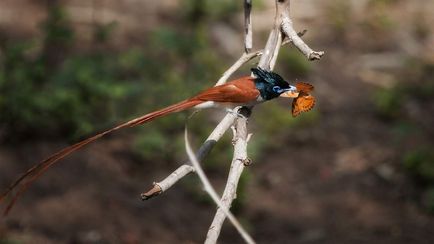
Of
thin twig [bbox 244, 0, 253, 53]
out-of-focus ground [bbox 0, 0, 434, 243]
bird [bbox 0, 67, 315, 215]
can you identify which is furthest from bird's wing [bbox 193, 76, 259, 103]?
out-of-focus ground [bbox 0, 0, 434, 243]

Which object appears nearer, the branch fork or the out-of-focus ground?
the branch fork

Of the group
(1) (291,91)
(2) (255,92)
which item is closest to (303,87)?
(1) (291,91)

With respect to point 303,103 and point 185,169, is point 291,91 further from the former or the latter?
point 185,169

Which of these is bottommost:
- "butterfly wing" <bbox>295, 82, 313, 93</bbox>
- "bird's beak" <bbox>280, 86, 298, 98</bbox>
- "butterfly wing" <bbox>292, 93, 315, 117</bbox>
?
"butterfly wing" <bbox>292, 93, 315, 117</bbox>

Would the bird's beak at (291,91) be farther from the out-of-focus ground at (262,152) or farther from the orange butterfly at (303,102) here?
the out-of-focus ground at (262,152)

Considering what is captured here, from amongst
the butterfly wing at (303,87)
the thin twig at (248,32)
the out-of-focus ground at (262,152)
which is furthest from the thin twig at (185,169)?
the out-of-focus ground at (262,152)

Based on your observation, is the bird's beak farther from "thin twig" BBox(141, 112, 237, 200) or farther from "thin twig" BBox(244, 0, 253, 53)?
"thin twig" BBox(244, 0, 253, 53)

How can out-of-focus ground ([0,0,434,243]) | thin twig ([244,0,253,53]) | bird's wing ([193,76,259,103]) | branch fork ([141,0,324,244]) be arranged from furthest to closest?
out-of-focus ground ([0,0,434,243])
thin twig ([244,0,253,53])
bird's wing ([193,76,259,103])
branch fork ([141,0,324,244])
